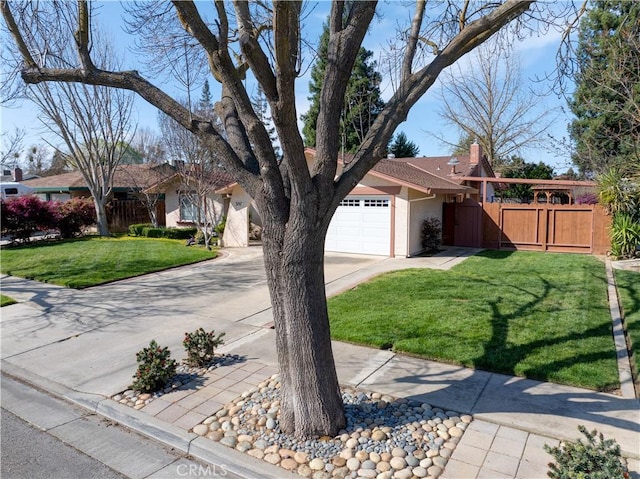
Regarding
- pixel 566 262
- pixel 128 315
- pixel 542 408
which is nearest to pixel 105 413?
pixel 128 315

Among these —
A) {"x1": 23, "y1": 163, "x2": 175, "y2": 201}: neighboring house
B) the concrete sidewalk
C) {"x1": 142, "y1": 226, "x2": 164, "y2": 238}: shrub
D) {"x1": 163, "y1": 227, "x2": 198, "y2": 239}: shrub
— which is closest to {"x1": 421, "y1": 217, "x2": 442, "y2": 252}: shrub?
the concrete sidewalk

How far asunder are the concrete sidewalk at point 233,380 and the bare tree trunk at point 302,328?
0.58 metres

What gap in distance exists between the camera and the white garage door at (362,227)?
15297mm

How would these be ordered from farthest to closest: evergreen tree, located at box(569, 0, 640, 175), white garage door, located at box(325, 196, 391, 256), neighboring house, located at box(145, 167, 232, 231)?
1. neighboring house, located at box(145, 167, 232, 231)
2. white garage door, located at box(325, 196, 391, 256)
3. evergreen tree, located at box(569, 0, 640, 175)

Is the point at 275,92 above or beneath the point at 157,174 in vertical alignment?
beneath

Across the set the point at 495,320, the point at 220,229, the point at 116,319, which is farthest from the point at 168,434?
the point at 220,229

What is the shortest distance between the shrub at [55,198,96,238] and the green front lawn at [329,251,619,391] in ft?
54.7

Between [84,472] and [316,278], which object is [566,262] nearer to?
[316,278]

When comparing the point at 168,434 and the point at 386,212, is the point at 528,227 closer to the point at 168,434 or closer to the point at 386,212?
the point at 386,212

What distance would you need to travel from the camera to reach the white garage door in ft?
50.2

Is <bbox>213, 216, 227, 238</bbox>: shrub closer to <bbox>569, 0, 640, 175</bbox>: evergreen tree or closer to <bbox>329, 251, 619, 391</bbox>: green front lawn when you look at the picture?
<bbox>329, 251, 619, 391</bbox>: green front lawn

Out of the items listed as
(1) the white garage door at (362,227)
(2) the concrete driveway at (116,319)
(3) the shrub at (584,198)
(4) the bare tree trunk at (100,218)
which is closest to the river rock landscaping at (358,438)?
(2) the concrete driveway at (116,319)

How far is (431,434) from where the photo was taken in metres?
3.98

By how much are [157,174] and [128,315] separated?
19.1 m
